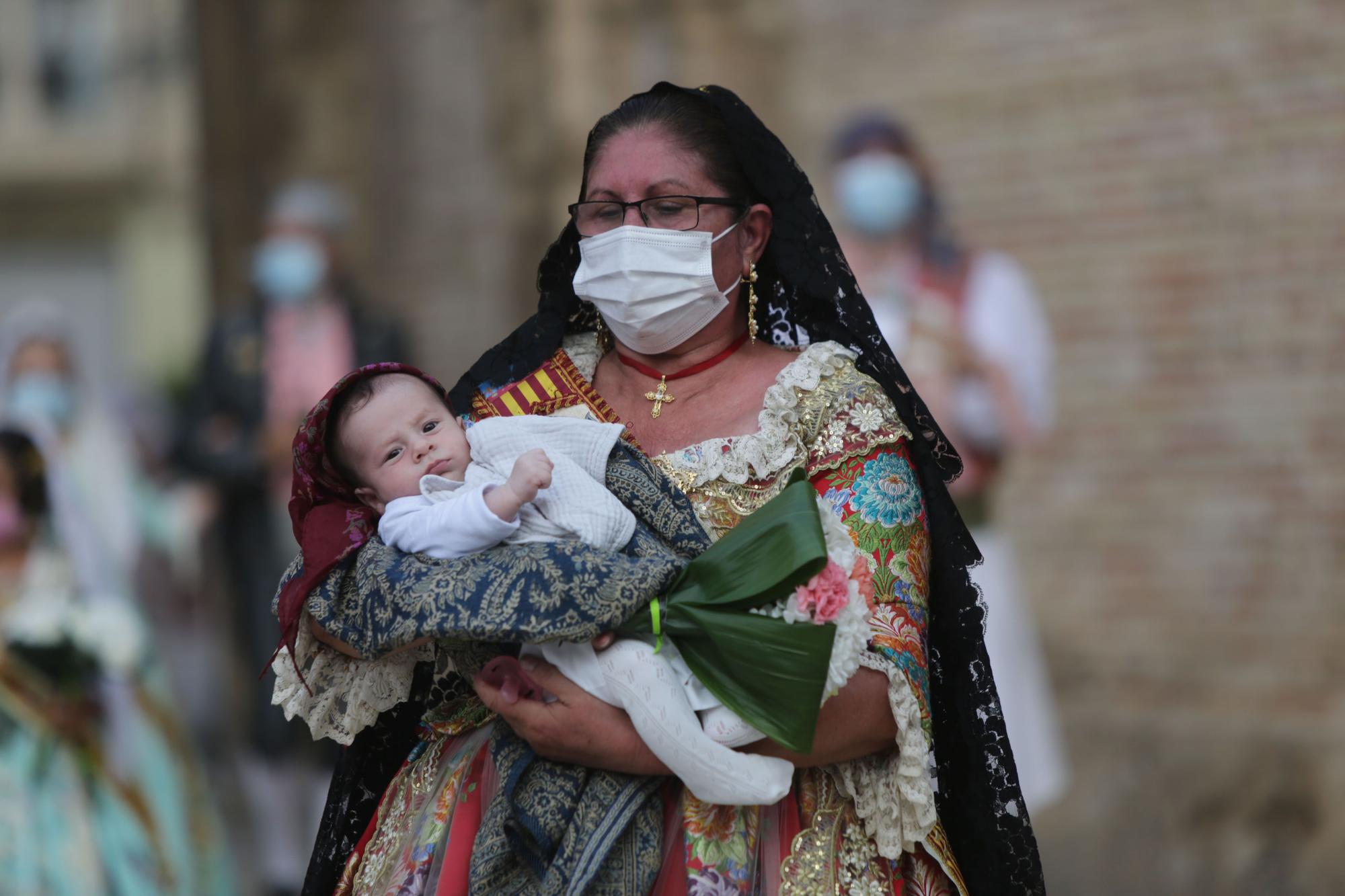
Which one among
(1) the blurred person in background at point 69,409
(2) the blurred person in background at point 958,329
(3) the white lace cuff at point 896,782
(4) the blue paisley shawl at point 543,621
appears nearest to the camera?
(4) the blue paisley shawl at point 543,621

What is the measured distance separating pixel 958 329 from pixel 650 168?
11.7 ft

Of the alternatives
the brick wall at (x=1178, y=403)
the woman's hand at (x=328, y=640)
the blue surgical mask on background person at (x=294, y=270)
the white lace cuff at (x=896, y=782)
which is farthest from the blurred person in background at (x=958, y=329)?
the woman's hand at (x=328, y=640)

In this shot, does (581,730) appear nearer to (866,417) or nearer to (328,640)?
(328,640)

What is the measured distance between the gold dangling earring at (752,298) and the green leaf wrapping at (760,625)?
1.65ft

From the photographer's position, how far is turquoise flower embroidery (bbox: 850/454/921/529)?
268cm

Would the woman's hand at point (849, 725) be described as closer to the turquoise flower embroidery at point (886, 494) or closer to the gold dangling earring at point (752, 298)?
the turquoise flower embroidery at point (886, 494)

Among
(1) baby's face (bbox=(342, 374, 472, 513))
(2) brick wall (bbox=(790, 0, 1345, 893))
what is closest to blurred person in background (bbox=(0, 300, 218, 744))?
(2) brick wall (bbox=(790, 0, 1345, 893))

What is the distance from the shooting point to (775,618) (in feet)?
8.10

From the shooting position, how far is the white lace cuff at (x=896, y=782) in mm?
2564

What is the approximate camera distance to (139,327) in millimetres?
18609

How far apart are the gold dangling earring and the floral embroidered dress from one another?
0.13 metres

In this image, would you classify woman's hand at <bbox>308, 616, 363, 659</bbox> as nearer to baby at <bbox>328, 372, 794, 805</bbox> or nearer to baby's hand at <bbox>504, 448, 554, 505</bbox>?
baby at <bbox>328, 372, 794, 805</bbox>

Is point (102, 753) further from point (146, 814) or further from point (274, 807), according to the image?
A: point (274, 807)

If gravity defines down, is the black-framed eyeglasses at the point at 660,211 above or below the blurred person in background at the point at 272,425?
above
